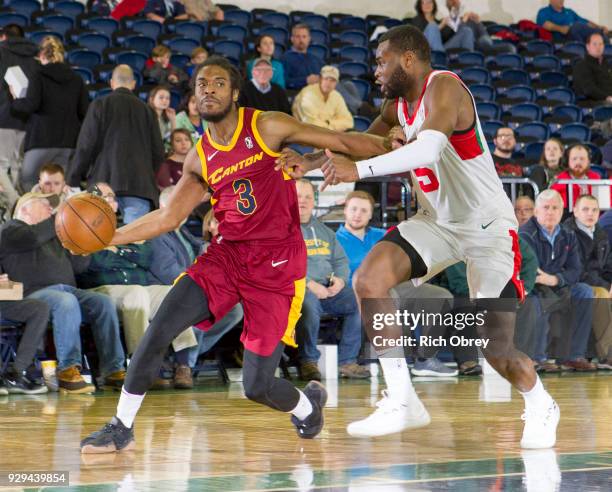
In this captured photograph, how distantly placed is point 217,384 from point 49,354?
50.4 inches

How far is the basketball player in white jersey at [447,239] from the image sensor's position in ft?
16.5

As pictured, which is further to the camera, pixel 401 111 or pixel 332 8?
pixel 332 8

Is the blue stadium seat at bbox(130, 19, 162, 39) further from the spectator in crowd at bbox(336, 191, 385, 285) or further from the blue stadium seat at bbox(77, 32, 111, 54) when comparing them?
the spectator in crowd at bbox(336, 191, 385, 285)

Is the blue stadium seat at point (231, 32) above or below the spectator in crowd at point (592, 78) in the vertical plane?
above

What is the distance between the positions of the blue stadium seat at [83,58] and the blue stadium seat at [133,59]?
0.29 meters

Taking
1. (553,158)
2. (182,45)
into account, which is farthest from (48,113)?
(553,158)

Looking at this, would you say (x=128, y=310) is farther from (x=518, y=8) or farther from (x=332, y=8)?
(x=518, y=8)

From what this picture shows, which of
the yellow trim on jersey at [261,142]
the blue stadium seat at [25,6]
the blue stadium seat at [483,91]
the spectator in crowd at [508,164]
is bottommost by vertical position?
the spectator in crowd at [508,164]

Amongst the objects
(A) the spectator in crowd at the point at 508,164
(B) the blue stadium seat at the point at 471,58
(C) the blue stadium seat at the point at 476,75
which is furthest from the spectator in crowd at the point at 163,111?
(B) the blue stadium seat at the point at 471,58

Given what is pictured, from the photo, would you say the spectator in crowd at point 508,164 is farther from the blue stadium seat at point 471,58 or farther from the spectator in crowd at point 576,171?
the blue stadium seat at point 471,58

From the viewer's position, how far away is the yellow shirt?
12172mm

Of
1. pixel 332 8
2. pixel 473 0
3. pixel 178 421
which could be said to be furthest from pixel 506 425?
pixel 473 0

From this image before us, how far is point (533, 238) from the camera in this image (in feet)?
33.0

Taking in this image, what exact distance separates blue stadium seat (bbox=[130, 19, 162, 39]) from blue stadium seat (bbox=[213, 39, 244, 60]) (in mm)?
872
